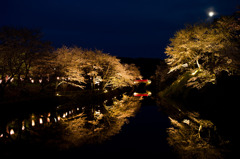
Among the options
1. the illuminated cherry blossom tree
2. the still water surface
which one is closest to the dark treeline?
the still water surface

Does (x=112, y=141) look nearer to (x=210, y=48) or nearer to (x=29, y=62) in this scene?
(x=210, y=48)

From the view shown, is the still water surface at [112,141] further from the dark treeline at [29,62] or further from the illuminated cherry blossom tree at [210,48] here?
the dark treeline at [29,62]

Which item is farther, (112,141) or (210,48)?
(210,48)

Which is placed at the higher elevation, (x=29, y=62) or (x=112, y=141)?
(x=29, y=62)

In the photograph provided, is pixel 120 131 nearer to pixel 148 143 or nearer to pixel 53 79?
pixel 148 143

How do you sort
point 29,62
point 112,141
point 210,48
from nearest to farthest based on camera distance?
point 112,141
point 210,48
point 29,62

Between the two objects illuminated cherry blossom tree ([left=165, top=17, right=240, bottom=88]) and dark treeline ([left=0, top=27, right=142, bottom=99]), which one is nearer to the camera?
illuminated cherry blossom tree ([left=165, top=17, right=240, bottom=88])

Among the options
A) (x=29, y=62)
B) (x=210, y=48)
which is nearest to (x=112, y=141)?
(x=210, y=48)

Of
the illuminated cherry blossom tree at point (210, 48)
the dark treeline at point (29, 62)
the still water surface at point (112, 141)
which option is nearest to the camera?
the still water surface at point (112, 141)

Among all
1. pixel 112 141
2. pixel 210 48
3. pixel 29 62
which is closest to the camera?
pixel 112 141

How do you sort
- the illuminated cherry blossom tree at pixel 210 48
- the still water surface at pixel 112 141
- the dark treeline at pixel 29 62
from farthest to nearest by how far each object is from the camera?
the dark treeline at pixel 29 62 < the illuminated cherry blossom tree at pixel 210 48 < the still water surface at pixel 112 141

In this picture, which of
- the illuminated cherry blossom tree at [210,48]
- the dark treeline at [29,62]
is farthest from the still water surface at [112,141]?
the dark treeline at [29,62]

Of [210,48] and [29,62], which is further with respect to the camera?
[29,62]

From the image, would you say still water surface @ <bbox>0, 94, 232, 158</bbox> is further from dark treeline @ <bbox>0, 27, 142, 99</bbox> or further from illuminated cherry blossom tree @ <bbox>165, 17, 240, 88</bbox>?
dark treeline @ <bbox>0, 27, 142, 99</bbox>
